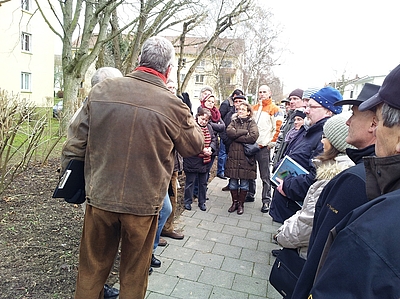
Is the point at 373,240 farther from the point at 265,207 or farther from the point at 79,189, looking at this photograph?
the point at 265,207

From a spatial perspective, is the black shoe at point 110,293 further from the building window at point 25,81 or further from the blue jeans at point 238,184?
the building window at point 25,81

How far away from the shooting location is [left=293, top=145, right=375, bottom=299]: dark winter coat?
4.21 feet

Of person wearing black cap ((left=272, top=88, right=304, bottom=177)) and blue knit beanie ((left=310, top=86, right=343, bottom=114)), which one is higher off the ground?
blue knit beanie ((left=310, top=86, right=343, bottom=114))

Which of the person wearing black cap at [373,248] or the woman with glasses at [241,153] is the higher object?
the person wearing black cap at [373,248]

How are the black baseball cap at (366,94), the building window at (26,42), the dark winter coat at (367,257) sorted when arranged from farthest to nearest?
the building window at (26,42)
the black baseball cap at (366,94)
the dark winter coat at (367,257)

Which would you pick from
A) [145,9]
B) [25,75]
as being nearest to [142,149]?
[145,9]

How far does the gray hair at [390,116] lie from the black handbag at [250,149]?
4046 millimetres

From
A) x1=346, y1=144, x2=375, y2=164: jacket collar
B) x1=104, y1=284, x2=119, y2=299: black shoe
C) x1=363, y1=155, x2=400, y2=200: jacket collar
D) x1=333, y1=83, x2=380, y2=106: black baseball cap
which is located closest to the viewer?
x1=363, y1=155, x2=400, y2=200: jacket collar

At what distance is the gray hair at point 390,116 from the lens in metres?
1.04

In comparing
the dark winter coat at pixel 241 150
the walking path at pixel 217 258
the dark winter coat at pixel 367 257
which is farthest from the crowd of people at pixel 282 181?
the dark winter coat at pixel 241 150

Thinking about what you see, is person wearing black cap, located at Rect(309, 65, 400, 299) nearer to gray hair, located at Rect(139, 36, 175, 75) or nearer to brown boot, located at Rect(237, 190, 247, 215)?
gray hair, located at Rect(139, 36, 175, 75)

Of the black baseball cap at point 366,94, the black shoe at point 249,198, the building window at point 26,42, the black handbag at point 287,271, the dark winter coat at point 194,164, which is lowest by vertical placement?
the black shoe at point 249,198

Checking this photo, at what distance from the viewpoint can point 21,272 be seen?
291 cm

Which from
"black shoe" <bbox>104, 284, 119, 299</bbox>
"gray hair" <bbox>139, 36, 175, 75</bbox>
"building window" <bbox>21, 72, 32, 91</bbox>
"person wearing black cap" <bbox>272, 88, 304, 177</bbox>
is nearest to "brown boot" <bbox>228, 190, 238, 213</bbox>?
"person wearing black cap" <bbox>272, 88, 304, 177</bbox>
